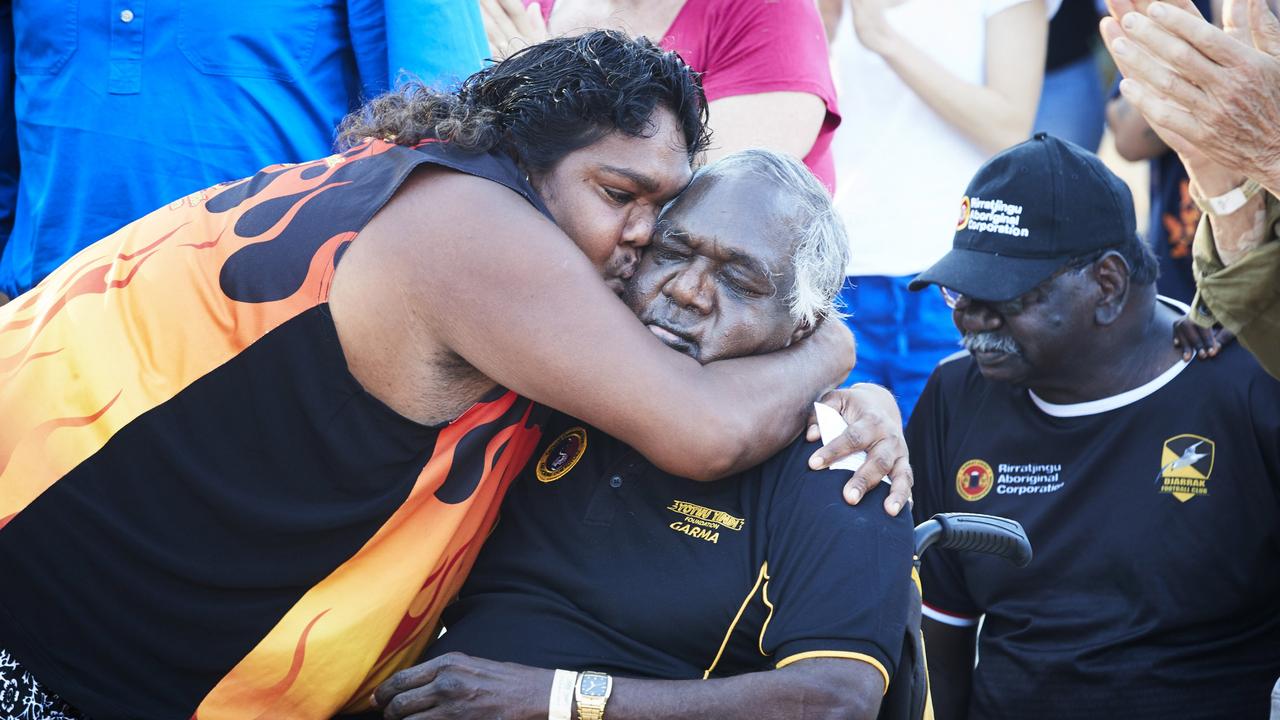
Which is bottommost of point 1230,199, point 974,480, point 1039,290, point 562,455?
point 974,480

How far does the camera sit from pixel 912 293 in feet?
15.8

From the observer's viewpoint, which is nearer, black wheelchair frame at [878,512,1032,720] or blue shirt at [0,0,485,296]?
black wheelchair frame at [878,512,1032,720]

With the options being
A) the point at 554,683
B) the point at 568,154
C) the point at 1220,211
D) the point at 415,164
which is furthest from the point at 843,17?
the point at 554,683

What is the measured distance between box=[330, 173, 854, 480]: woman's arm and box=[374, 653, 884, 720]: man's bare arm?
1.41ft

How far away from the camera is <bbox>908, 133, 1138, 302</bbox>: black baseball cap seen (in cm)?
416

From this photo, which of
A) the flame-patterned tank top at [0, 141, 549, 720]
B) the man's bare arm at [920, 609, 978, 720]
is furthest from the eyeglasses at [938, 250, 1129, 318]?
the flame-patterned tank top at [0, 141, 549, 720]

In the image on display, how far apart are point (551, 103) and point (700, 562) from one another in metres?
1.03

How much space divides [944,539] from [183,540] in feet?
5.18

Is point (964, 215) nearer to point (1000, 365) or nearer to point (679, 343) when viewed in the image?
point (1000, 365)

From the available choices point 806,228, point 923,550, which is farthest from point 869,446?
point 806,228

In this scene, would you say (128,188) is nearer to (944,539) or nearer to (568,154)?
(568,154)

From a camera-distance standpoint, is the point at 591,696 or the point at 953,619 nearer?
the point at 591,696

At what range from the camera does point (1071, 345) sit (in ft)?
13.4

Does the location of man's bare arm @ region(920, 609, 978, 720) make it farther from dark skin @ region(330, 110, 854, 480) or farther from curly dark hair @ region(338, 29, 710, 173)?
curly dark hair @ region(338, 29, 710, 173)
